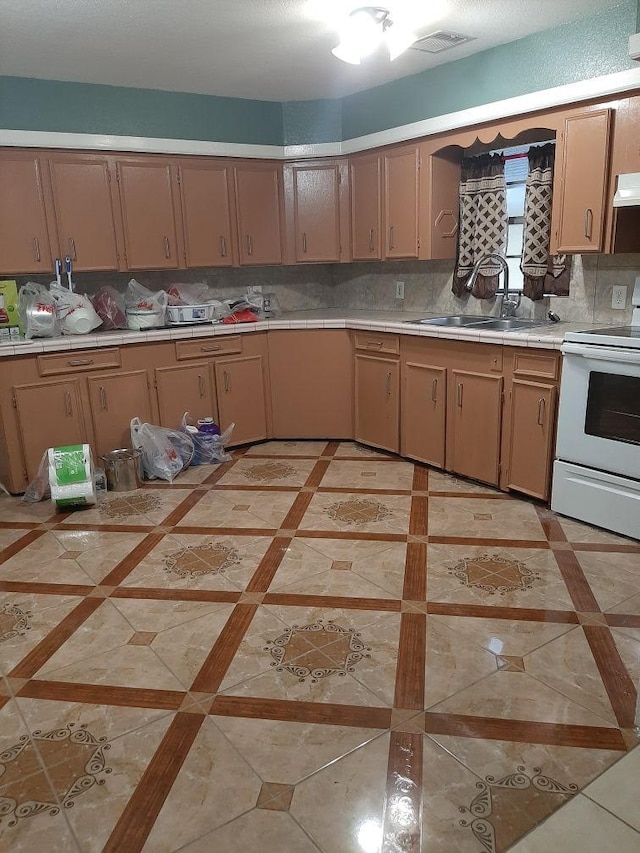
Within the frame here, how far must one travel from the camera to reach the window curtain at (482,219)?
156 inches

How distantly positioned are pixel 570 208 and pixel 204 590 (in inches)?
98.5

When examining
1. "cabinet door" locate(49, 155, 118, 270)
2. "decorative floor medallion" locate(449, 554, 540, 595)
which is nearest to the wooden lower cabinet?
"cabinet door" locate(49, 155, 118, 270)

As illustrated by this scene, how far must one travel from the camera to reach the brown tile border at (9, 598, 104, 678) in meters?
2.15

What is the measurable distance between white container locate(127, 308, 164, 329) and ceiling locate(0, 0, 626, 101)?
1.38 m

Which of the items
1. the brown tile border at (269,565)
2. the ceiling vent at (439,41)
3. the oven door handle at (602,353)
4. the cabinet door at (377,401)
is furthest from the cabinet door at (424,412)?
the ceiling vent at (439,41)

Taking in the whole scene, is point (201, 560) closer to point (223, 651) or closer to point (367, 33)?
point (223, 651)

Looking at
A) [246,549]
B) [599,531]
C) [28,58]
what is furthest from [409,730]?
[28,58]

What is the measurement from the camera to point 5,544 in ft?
10.3

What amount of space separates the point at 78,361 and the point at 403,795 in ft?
9.89

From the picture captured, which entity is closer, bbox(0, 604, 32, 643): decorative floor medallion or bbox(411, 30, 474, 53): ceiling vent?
bbox(0, 604, 32, 643): decorative floor medallion

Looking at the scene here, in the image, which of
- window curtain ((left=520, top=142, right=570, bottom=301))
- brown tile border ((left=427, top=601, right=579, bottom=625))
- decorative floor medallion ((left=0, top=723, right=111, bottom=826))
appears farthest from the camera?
window curtain ((left=520, top=142, right=570, bottom=301))

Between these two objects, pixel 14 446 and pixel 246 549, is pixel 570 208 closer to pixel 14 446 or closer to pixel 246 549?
pixel 246 549

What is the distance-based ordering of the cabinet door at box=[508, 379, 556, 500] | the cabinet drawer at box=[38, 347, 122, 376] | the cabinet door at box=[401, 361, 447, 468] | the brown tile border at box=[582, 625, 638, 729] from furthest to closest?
the cabinet door at box=[401, 361, 447, 468] → the cabinet drawer at box=[38, 347, 122, 376] → the cabinet door at box=[508, 379, 556, 500] → the brown tile border at box=[582, 625, 638, 729]

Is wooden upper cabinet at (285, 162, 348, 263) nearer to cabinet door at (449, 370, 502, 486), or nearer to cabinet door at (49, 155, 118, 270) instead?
cabinet door at (49, 155, 118, 270)
